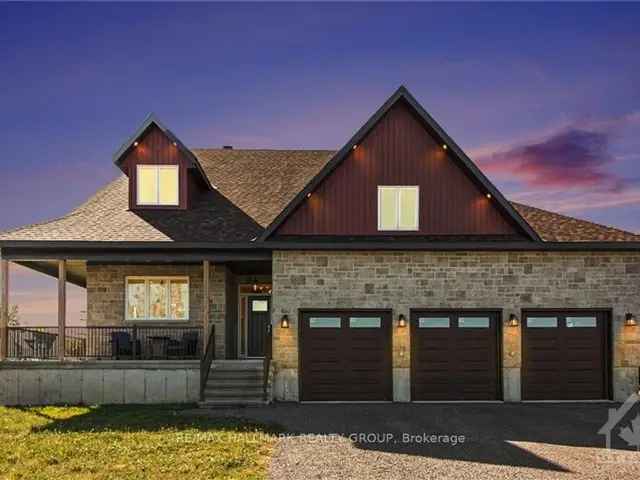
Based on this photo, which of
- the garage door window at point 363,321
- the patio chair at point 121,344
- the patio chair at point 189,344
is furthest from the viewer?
the patio chair at point 189,344

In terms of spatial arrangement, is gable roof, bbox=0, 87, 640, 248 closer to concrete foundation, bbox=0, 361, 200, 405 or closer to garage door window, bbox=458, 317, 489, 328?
garage door window, bbox=458, 317, 489, 328

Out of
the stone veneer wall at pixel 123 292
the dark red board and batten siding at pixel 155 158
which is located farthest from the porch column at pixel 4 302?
the dark red board and batten siding at pixel 155 158

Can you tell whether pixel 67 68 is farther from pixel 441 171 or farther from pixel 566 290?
pixel 566 290

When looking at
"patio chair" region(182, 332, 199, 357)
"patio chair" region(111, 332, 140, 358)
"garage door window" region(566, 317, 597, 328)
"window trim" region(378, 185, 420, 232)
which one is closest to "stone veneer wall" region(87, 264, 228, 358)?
"patio chair" region(182, 332, 199, 357)

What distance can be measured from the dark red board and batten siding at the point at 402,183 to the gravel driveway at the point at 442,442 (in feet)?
16.7

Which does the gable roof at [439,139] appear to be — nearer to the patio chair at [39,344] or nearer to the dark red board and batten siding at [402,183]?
the dark red board and batten siding at [402,183]

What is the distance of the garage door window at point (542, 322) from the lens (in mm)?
18589

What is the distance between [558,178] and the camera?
27984 mm

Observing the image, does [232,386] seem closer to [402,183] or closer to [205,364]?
[205,364]

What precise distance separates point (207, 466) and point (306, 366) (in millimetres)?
7537

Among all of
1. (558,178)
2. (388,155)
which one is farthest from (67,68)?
(558,178)

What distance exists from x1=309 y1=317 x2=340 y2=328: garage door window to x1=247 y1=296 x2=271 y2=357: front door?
4.49m

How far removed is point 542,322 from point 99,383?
1288 cm

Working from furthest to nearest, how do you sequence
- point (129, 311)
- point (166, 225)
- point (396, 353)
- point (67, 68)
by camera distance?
point (67, 68)
point (129, 311)
point (166, 225)
point (396, 353)
